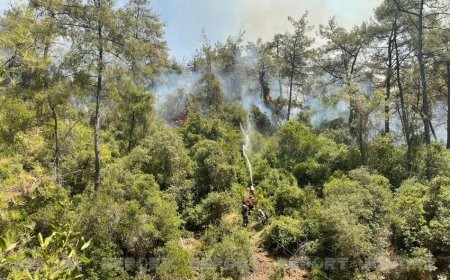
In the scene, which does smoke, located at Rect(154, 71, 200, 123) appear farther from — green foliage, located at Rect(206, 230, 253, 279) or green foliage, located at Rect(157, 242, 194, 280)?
green foliage, located at Rect(157, 242, 194, 280)

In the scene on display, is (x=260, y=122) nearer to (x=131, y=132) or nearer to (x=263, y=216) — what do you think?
(x=131, y=132)

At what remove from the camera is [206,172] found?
49.4 ft

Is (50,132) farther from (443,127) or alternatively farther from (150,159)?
(443,127)

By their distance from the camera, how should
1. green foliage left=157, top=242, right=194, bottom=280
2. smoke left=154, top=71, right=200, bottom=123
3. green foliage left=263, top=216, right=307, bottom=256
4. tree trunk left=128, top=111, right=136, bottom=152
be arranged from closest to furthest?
green foliage left=157, top=242, right=194, bottom=280, green foliage left=263, top=216, right=307, bottom=256, tree trunk left=128, top=111, right=136, bottom=152, smoke left=154, top=71, right=200, bottom=123

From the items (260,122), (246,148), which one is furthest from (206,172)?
(260,122)

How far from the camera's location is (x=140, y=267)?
9.81 m

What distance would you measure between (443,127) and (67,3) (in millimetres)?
25704

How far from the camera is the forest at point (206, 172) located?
9898mm

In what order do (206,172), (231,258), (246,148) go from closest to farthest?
(231,258) < (206,172) < (246,148)

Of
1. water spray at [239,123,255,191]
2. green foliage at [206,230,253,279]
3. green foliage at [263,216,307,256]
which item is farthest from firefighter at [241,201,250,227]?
green foliage at [206,230,253,279]

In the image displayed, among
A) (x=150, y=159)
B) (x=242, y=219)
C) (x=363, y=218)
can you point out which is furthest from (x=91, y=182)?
(x=363, y=218)

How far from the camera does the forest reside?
390 inches

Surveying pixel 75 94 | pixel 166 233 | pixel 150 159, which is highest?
pixel 75 94

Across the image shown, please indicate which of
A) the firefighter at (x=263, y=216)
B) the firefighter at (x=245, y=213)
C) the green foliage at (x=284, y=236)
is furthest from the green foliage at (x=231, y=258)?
the firefighter at (x=263, y=216)
